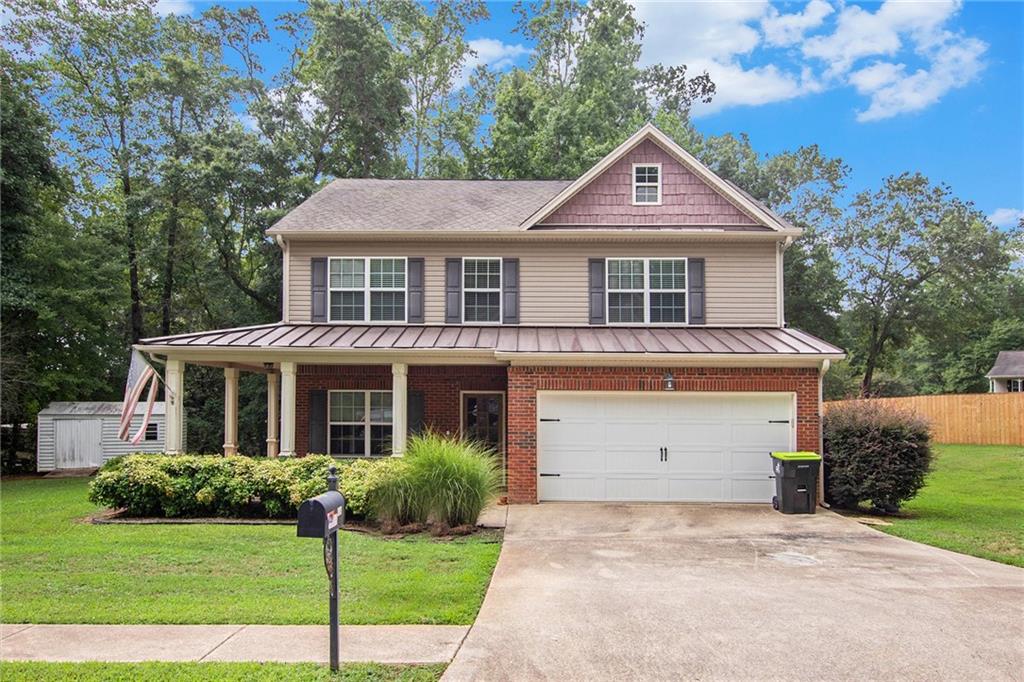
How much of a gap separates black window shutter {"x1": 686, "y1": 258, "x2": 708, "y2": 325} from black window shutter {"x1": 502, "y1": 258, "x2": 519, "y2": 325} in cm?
381

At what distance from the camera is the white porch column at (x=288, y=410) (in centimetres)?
1357

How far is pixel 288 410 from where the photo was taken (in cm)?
1398

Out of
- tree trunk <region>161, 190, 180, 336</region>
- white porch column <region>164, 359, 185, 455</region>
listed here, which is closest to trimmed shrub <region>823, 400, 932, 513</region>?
white porch column <region>164, 359, 185, 455</region>

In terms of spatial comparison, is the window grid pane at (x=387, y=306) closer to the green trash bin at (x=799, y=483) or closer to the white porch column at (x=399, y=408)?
the white porch column at (x=399, y=408)

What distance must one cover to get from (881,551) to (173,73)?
26.5 metres

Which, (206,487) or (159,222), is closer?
(206,487)

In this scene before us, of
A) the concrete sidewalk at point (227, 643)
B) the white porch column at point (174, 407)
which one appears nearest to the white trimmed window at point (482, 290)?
the white porch column at point (174, 407)

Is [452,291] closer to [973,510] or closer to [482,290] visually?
[482,290]

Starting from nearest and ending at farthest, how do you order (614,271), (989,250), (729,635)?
(729,635)
(614,271)
(989,250)

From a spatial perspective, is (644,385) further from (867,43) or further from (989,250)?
(989,250)

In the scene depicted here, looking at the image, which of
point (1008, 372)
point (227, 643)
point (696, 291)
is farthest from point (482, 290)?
point (1008, 372)

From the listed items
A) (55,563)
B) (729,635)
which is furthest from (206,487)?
(729,635)

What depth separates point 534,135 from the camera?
27.0 meters

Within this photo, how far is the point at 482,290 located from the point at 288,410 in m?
4.97
